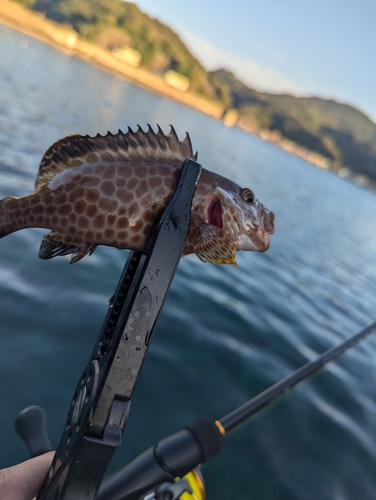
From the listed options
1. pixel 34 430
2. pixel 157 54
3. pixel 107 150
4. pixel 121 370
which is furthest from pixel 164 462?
pixel 157 54

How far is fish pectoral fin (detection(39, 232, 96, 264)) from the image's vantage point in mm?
1907

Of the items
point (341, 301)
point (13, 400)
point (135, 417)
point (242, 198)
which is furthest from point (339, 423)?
point (341, 301)

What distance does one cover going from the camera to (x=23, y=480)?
231 centimetres

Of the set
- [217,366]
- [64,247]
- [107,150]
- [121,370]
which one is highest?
[107,150]

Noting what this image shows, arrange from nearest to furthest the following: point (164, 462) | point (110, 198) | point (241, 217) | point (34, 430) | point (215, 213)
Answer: point (110, 198)
point (215, 213)
point (241, 217)
point (164, 462)
point (34, 430)

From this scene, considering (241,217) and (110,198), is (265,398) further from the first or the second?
(110,198)

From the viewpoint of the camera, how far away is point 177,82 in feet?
506

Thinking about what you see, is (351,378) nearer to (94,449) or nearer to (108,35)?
(94,449)

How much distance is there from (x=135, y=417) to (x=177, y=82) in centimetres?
16640

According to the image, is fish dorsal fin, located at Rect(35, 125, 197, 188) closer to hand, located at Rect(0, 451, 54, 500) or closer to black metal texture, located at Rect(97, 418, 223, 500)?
hand, located at Rect(0, 451, 54, 500)

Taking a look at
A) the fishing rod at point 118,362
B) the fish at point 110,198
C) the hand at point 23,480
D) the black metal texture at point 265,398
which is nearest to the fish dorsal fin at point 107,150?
the fish at point 110,198

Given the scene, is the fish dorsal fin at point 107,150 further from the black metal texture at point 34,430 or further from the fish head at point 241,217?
the black metal texture at point 34,430

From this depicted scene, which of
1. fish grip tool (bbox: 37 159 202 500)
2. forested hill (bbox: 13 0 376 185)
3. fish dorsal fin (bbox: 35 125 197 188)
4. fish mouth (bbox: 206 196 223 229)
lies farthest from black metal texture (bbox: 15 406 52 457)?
forested hill (bbox: 13 0 376 185)

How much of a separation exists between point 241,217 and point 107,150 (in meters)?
0.85
